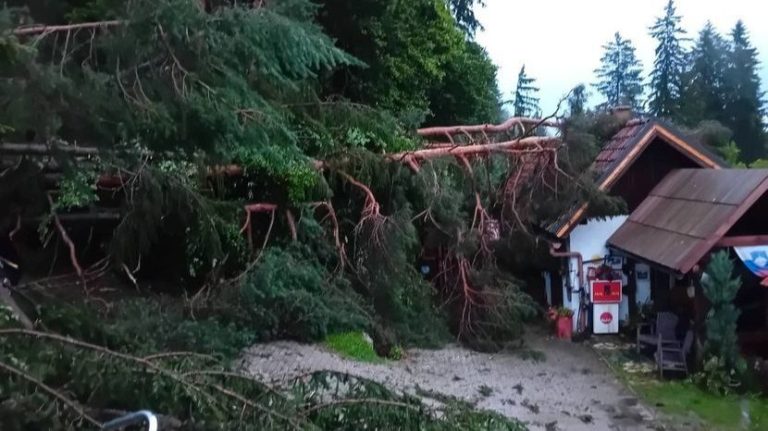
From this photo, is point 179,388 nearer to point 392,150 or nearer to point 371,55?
point 392,150

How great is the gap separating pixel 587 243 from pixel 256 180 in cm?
590

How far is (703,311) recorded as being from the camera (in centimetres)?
1118

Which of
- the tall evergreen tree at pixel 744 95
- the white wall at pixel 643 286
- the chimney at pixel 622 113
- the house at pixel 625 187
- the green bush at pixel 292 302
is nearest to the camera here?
the green bush at pixel 292 302

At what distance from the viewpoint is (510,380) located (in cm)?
1084

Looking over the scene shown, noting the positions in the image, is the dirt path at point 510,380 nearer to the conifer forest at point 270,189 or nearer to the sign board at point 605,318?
the conifer forest at point 270,189

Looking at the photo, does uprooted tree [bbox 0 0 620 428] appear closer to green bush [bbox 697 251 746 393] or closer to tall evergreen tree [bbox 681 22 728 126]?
green bush [bbox 697 251 746 393]

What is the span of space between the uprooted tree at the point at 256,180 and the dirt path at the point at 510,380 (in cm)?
48

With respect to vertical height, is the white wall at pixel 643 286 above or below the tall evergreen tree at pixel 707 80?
below

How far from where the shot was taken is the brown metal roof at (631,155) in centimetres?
1338

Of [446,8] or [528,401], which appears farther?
[446,8]

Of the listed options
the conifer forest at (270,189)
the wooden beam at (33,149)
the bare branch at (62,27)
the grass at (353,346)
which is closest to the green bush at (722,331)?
the conifer forest at (270,189)

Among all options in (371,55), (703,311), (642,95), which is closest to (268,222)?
(371,55)

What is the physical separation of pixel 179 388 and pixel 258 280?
20.5ft

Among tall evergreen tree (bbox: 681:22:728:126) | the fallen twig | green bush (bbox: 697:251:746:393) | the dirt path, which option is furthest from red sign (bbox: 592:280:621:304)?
the fallen twig
